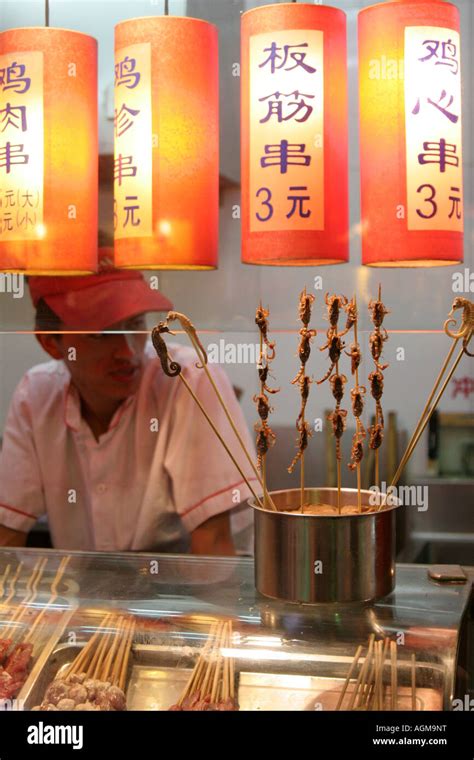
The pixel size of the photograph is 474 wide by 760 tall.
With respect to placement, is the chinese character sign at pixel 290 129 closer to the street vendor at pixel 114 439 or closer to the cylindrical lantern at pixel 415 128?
the cylindrical lantern at pixel 415 128

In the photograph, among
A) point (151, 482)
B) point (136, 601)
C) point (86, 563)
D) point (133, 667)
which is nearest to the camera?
point (133, 667)

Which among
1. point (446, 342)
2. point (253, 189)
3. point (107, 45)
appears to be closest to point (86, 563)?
point (253, 189)

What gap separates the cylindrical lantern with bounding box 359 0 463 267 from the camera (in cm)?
184

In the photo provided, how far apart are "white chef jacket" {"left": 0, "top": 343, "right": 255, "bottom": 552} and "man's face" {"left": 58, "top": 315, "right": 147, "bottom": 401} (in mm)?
26

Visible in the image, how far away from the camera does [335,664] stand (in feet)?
5.32

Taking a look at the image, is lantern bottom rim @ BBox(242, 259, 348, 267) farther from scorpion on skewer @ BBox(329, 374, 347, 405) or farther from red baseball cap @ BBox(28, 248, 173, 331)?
red baseball cap @ BBox(28, 248, 173, 331)

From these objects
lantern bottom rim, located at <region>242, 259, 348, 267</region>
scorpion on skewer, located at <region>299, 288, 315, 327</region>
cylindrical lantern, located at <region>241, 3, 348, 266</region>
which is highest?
cylindrical lantern, located at <region>241, 3, 348, 266</region>

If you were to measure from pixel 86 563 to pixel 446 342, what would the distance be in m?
1.07

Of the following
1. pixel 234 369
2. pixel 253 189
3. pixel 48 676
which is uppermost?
pixel 253 189

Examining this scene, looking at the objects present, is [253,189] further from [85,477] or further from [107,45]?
[85,477]

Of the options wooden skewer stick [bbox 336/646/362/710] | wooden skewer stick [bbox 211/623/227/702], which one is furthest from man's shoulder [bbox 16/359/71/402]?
wooden skewer stick [bbox 336/646/362/710]

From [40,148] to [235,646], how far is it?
109 centimetres
